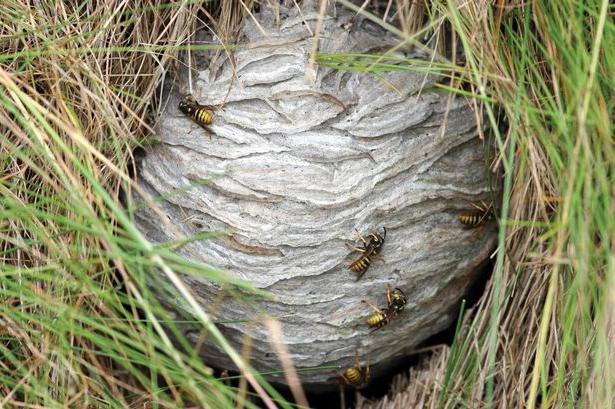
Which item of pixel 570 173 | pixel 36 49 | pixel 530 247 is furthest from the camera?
pixel 530 247

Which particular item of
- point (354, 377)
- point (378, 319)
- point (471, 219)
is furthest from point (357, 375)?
point (471, 219)

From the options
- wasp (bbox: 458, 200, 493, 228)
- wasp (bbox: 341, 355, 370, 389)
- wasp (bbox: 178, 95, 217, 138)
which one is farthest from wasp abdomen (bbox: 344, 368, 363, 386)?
wasp (bbox: 178, 95, 217, 138)

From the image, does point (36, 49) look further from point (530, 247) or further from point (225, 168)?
point (530, 247)

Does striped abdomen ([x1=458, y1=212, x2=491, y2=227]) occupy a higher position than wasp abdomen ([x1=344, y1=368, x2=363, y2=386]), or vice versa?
striped abdomen ([x1=458, y1=212, x2=491, y2=227])

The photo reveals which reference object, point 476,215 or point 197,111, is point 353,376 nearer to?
point 476,215

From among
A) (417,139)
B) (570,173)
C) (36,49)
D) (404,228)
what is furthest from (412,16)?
(36,49)

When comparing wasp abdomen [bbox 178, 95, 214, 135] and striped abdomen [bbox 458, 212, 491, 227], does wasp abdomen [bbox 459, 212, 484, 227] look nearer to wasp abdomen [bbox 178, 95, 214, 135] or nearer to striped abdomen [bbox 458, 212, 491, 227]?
striped abdomen [bbox 458, 212, 491, 227]
